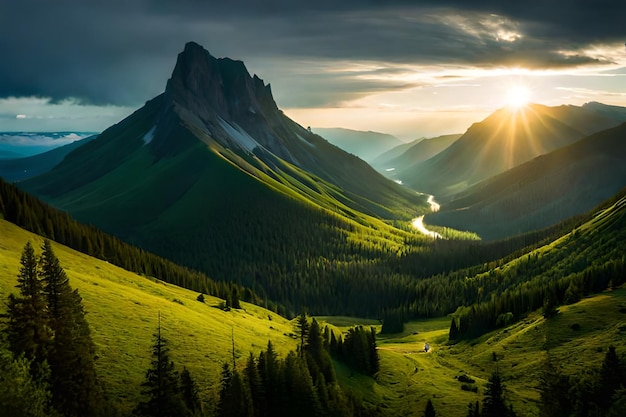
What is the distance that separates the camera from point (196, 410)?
2180 inches

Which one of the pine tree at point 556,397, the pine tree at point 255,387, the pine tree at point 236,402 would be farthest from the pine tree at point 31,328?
the pine tree at point 556,397

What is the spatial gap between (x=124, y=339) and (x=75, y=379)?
19.8 metres

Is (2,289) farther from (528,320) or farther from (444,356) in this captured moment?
(528,320)

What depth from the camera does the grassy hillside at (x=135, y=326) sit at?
205 feet

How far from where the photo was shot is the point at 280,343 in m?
99.0

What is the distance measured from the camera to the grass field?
67750 millimetres

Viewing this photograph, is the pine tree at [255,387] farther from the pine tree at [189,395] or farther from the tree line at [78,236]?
the tree line at [78,236]

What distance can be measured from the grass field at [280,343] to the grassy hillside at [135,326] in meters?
0.19

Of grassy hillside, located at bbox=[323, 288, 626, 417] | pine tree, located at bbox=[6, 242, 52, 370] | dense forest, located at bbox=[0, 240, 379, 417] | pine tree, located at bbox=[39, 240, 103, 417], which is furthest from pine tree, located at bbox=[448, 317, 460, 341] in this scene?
pine tree, located at bbox=[6, 242, 52, 370]

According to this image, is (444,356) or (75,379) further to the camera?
(444,356)

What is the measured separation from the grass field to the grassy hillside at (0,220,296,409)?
0.19 meters

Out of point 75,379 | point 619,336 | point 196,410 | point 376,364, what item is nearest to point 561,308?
point 619,336

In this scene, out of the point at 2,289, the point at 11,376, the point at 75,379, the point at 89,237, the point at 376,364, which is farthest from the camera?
the point at 89,237

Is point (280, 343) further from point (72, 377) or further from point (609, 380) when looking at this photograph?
point (609, 380)
